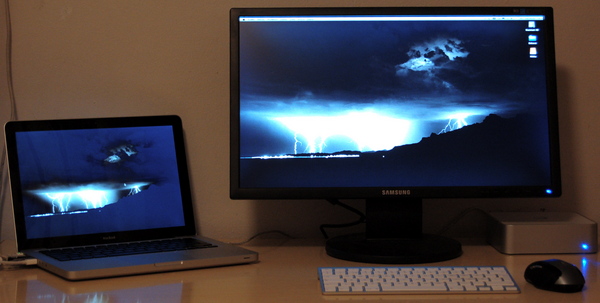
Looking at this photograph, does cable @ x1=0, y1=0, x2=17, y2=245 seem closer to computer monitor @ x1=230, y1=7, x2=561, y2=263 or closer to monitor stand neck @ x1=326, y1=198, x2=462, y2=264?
computer monitor @ x1=230, y1=7, x2=561, y2=263

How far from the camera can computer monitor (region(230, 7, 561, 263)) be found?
1.26 meters

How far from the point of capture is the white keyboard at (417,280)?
0.97 m

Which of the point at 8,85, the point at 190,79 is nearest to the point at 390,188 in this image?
the point at 190,79

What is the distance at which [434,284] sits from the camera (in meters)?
0.99

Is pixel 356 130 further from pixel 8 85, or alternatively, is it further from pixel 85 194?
pixel 8 85

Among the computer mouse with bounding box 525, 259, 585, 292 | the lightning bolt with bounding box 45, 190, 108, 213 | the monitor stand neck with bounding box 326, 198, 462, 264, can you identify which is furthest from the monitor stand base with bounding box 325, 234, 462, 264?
the lightning bolt with bounding box 45, 190, 108, 213

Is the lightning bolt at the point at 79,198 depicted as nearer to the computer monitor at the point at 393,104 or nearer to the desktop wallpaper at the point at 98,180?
the desktop wallpaper at the point at 98,180

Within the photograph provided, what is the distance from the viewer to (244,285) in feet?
3.42

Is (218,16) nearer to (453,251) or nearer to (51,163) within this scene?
(51,163)

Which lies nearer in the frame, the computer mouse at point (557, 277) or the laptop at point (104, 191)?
the computer mouse at point (557, 277)

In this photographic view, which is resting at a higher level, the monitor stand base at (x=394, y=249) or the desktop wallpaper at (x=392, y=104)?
the desktop wallpaper at (x=392, y=104)

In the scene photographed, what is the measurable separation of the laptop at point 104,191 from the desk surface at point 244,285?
0.21 ft

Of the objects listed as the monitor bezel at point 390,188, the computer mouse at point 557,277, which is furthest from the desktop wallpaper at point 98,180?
the computer mouse at point 557,277

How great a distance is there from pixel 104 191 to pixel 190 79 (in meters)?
0.34
